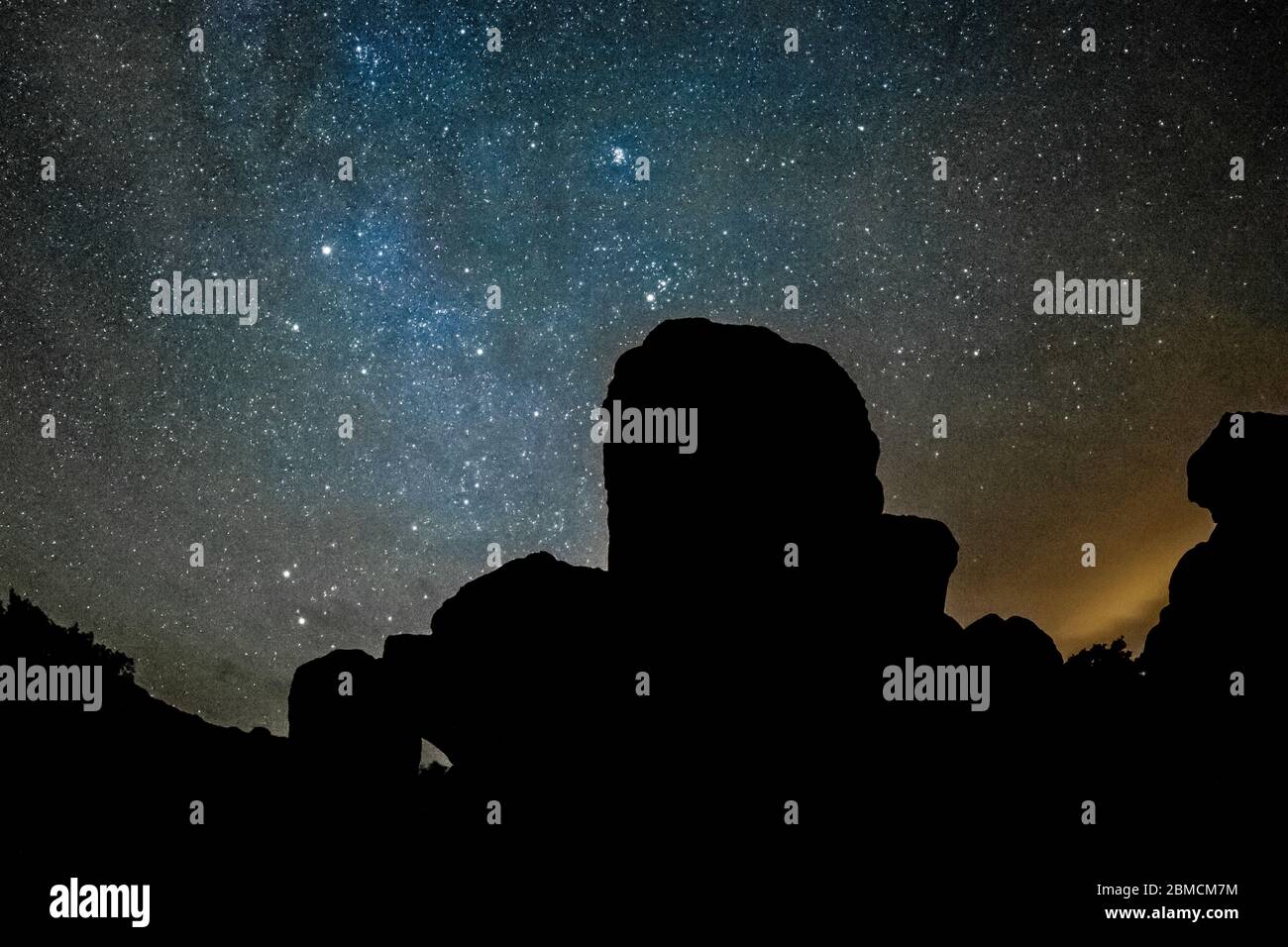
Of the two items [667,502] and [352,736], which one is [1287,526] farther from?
[352,736]

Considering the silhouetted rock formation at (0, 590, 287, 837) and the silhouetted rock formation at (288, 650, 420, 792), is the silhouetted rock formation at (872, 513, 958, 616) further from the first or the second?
the silhouetted rock formation at (0, 590, 287, 837)

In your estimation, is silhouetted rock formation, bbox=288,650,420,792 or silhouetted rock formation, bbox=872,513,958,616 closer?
silhouetted rock formation, bbox=872,513,958,616

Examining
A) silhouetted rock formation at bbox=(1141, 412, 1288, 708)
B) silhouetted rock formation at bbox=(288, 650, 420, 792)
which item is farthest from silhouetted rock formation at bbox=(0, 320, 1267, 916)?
silhouetted rock formation at bbox=(288, 650, 420, 792)

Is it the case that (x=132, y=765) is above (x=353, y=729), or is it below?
below

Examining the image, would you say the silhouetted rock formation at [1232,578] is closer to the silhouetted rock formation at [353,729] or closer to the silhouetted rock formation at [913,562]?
the silhouetted rock formation at [913,562]

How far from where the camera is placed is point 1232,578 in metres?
25.2

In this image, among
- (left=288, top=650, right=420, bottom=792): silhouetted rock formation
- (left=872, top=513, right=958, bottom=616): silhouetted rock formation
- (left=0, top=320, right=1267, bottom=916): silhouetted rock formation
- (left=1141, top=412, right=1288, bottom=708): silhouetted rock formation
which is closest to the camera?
(left=0, top=320, right=1267, bottom=916): silhouetted rock formation

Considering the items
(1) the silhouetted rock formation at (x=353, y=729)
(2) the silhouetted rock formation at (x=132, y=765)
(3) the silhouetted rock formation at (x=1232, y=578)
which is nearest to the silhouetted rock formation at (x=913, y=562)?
(3) the silhouetted rock formation at (x=1232, y=578)

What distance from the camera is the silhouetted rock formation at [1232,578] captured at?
80.0ft

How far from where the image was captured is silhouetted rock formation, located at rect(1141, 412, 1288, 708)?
24391mm

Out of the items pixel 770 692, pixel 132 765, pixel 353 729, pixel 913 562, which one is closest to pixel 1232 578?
pixel 913 562

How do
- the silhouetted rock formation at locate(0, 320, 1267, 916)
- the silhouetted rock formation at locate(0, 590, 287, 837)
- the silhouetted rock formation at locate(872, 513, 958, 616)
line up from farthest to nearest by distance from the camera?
the silhouetted rock formation at locate(872, 513, 958, 616) < the silhouetted rock formation at locate(0, 590, 287, 837) < the silhouetted rock formation at locate(0, 320, 1267, 916)

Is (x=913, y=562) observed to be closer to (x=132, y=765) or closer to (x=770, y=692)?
(x=770, y=692)
